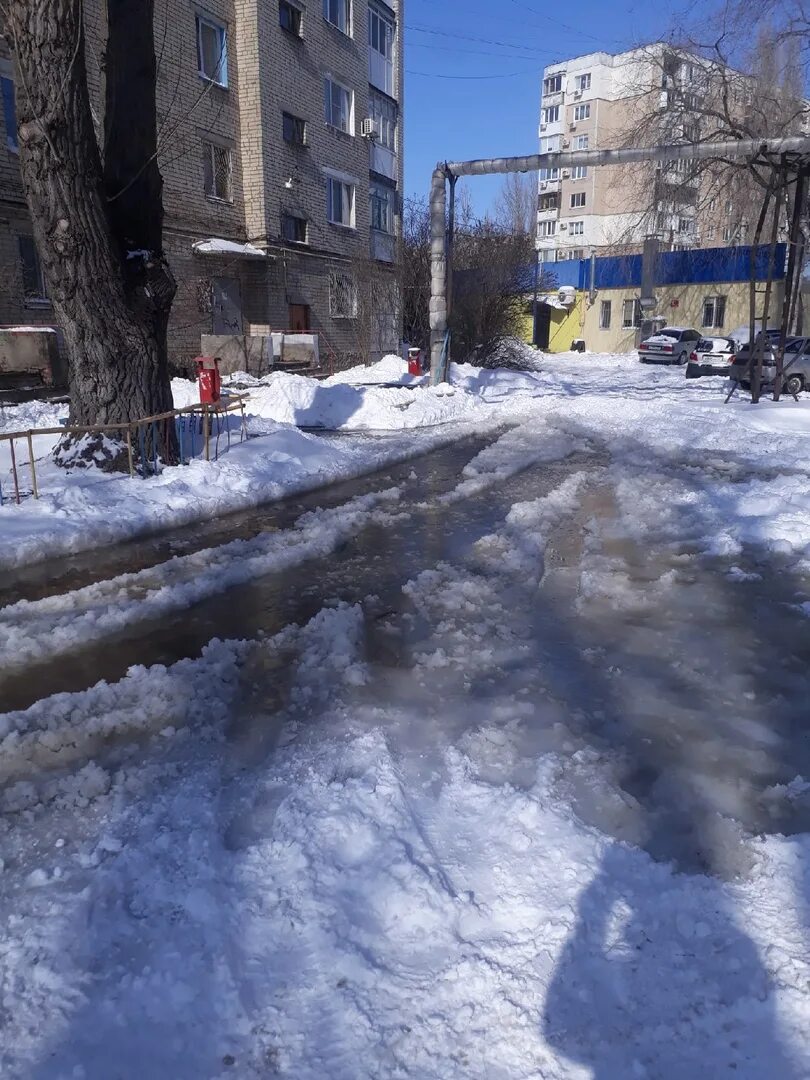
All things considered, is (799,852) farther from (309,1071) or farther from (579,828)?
(309,1071)

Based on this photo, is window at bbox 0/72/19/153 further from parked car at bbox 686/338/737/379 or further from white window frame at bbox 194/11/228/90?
parked car at bbox 686/338/737/379

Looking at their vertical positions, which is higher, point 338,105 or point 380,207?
point 338,105

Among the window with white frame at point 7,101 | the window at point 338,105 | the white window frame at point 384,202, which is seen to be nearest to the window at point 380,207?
the white window frame at point 384,202

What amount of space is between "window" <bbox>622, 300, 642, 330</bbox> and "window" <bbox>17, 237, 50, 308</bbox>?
33929 millimetres

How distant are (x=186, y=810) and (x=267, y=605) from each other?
252 centimetres

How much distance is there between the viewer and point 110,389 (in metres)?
8.73

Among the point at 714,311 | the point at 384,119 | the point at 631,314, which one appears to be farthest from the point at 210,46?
the point at 714,311

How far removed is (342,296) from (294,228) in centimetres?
306

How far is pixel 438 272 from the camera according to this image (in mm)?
17922

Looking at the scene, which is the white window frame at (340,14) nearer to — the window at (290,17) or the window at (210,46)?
the window at (290,17)

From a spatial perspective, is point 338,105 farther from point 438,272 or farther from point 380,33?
point 438,272

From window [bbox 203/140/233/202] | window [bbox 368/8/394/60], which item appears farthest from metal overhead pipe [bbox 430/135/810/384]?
window [bbox 368/8/394/60]

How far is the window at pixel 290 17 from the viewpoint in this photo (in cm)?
2402

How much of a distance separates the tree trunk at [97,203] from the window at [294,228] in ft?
55.9
